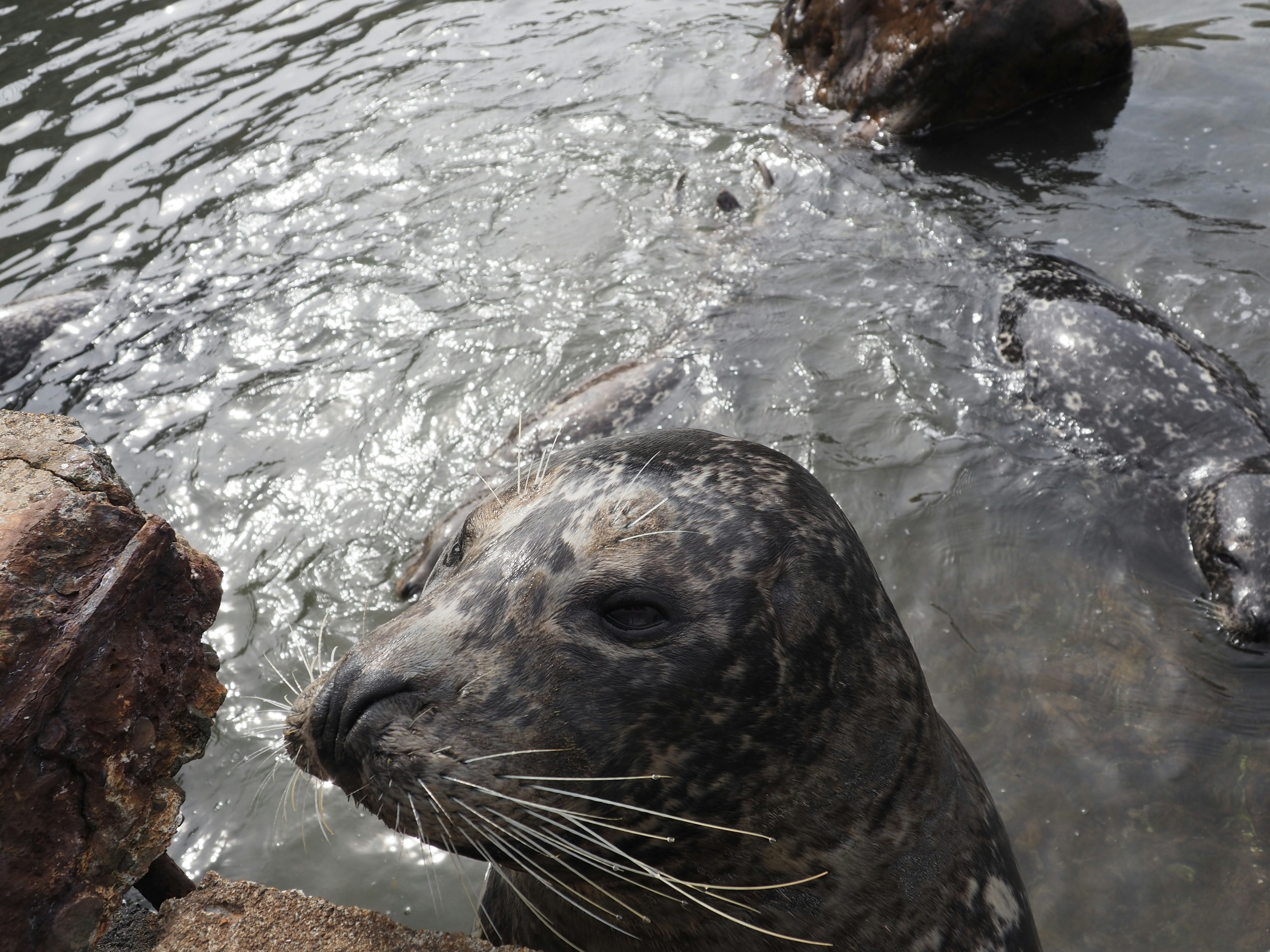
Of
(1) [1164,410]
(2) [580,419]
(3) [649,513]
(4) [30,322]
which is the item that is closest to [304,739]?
(3) [649,513]

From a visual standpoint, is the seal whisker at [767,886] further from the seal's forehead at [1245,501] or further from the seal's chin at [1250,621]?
the seal's forehead at [1245,501]

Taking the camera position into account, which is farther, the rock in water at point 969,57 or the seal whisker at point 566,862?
the rock in water at point 969,57

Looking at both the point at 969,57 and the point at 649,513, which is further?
the point at 969,57

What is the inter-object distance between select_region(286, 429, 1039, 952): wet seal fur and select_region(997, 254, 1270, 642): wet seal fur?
2728 mm

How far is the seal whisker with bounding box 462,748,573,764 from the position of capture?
2.04 meters

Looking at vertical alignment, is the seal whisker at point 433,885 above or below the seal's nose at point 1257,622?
above

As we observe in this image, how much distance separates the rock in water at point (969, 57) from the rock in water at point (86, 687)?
6933mm

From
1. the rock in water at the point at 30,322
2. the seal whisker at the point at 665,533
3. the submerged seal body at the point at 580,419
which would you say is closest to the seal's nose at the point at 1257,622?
the submerged seal body at the point at 580,419

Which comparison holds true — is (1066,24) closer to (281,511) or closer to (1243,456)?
(1243,456)

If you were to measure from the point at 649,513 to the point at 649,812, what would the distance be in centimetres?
66

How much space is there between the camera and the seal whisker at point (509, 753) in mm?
2037

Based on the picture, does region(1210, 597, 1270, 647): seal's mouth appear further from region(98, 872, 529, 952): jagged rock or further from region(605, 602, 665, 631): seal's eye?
region(98, 872, 529, 952): jagged rock

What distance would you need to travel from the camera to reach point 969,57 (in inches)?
300

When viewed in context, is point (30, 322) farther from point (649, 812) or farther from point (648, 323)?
point (649, 812)
